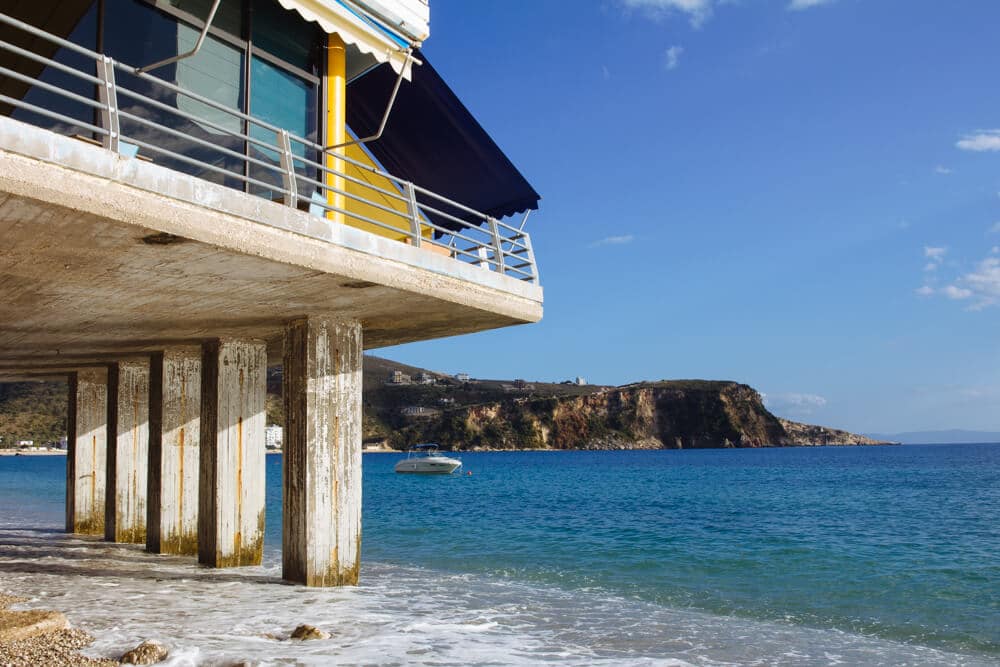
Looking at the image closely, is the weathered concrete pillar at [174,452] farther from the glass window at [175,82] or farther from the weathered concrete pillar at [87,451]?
the glass window at [175,82]

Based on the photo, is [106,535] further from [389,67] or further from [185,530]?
[389,67]

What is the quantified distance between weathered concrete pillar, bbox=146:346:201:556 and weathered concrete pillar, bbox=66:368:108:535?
6.53m

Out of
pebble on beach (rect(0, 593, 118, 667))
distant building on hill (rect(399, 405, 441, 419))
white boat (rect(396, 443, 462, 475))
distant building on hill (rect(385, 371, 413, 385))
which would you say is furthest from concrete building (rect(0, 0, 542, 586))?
distant building on hill (rect(385, 371, 413, 385))

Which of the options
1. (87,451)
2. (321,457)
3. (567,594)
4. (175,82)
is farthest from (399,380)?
(175,82)

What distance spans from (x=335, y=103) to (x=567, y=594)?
33.1ft

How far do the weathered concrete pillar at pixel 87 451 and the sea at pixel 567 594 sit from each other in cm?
158

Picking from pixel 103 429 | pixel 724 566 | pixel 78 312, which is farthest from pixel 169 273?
pixel 724 566

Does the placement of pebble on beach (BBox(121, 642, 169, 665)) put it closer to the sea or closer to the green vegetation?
the sea

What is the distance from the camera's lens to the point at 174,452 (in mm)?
15852

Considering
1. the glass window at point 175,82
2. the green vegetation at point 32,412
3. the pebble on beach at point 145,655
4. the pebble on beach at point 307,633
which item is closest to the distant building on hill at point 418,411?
the green vegetation at point 32,412

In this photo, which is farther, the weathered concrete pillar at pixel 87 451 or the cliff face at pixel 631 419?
the cliff face at pixel 631 419

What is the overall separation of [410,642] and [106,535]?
12.3m

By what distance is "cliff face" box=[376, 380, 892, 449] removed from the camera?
167625 mm

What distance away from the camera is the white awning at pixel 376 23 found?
10.4 metres
